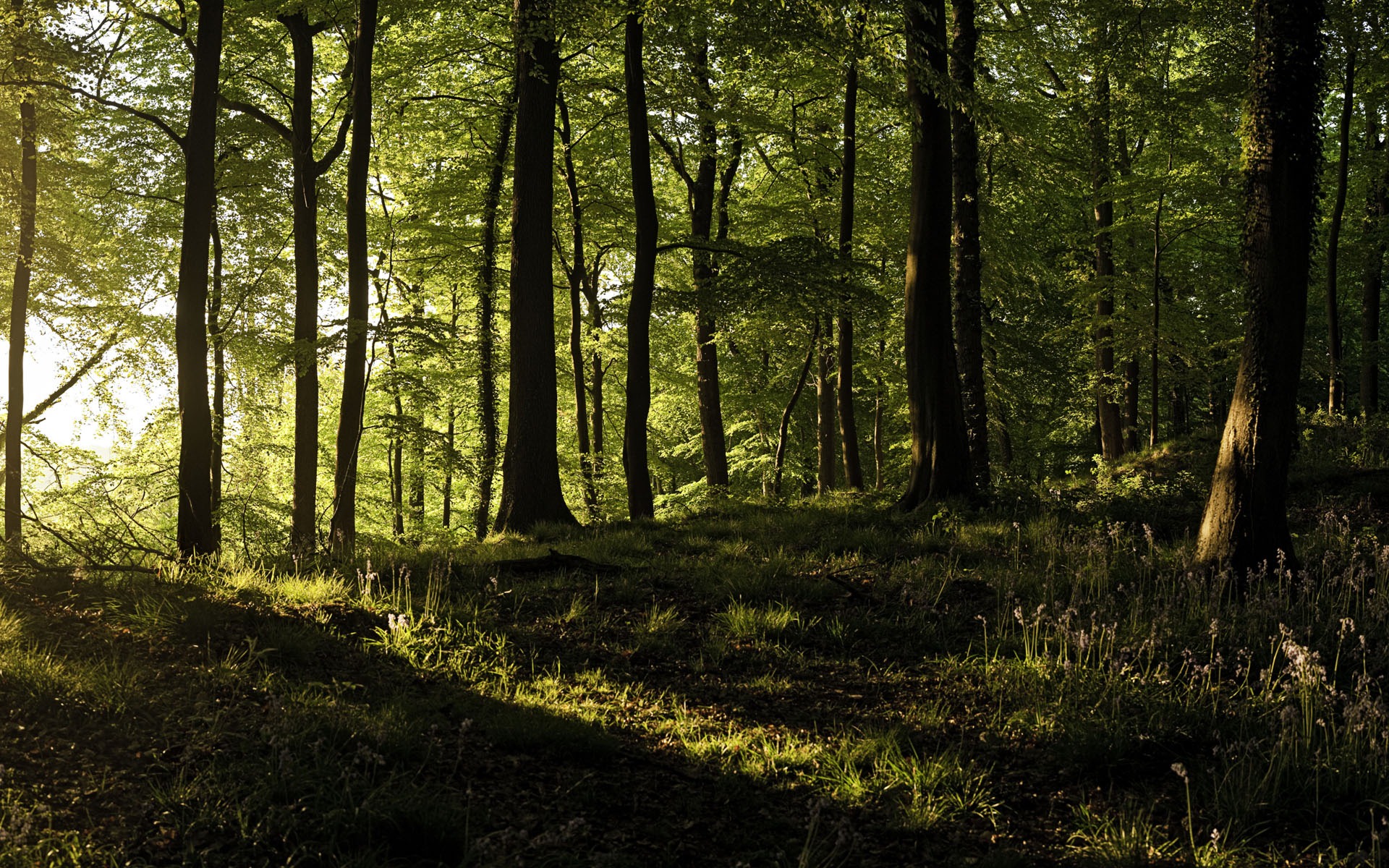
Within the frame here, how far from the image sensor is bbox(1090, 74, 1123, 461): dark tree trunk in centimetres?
1853

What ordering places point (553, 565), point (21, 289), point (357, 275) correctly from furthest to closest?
point (21, 289) → point (357, 275) → point (553, 565)

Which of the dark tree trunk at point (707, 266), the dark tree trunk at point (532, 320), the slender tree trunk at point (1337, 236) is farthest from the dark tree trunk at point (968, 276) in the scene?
the slender tree trunk at point (1337, 236)

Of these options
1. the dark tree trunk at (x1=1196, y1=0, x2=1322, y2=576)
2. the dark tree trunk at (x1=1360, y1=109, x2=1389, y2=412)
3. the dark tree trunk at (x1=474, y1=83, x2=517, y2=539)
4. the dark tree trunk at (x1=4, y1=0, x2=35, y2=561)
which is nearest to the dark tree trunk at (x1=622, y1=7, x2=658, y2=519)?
the dark tree trunk at (x1=474, y1=83, x2=517, y2=539)

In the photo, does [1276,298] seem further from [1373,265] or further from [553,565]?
[1373,265]

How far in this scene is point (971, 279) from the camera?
42.2 feet

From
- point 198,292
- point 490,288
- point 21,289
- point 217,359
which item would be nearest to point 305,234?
point 490,288

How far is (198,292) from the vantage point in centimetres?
841

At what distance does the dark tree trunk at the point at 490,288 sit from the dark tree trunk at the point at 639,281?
5356 mm

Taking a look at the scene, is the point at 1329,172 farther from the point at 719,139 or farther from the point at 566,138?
the point at 566,138

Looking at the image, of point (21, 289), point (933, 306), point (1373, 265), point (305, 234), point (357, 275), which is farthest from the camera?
point (1373, 265)

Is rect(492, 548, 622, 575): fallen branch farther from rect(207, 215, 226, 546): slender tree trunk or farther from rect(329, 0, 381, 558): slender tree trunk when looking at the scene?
rect(207, 215, 226, 546): slender tree trunk

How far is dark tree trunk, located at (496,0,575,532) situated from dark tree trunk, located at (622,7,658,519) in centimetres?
142

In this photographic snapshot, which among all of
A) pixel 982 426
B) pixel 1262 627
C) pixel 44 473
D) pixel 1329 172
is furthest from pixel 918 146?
pixel 44 473

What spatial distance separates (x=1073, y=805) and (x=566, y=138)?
16.5 m
